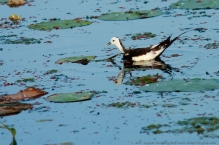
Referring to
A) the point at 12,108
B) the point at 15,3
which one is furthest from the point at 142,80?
the point at 15,3

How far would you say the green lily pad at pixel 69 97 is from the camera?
40.5 ft

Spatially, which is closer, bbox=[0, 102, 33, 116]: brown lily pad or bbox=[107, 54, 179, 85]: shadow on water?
bbox=[0, 102, 33, 116]: brown lily pad

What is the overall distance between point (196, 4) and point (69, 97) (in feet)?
24.5

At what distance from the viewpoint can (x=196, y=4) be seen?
19.0 meters

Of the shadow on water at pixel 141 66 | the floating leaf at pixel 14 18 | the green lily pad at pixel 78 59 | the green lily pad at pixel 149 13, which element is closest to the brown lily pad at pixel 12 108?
the shadow on water at pixel 141 66

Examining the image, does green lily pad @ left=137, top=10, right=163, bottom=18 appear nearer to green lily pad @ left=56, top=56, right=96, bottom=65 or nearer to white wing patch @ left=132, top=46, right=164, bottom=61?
white wing patch @ left=132, top=46, right=164, bottom=61

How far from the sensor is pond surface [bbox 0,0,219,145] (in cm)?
1083

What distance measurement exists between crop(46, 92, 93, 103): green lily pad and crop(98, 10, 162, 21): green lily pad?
6.29 meters

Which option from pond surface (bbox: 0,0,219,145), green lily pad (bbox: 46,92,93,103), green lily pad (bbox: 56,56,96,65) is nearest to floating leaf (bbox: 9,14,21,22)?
pond surface (bbox: 0,0,219,145)

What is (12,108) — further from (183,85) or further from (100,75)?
(183,85)

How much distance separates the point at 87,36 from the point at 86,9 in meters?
Result: 3.42

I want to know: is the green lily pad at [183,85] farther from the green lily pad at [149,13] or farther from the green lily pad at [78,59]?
the green lily pad at [149,13]

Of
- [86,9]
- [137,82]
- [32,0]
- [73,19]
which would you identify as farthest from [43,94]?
[32,0]

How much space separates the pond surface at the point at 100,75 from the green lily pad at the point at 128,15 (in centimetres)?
12
